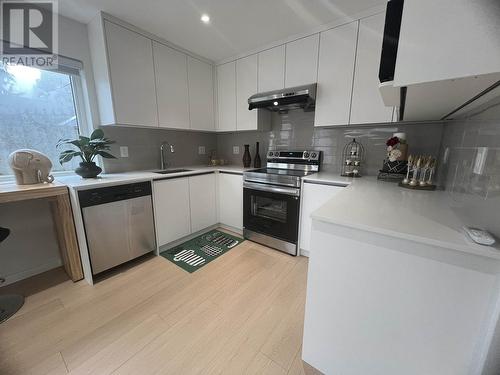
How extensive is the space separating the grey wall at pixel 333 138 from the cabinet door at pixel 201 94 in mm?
563

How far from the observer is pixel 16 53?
5.45 ft

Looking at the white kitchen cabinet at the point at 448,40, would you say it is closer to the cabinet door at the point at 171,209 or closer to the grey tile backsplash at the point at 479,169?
the grey tile backsplash at the point at 479,169

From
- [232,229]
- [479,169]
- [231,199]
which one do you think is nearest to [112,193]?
[231,199]

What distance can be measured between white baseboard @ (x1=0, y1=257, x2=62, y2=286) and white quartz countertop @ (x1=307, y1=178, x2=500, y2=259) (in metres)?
2.50

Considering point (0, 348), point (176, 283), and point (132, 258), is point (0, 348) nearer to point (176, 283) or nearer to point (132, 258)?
point (132, 258)

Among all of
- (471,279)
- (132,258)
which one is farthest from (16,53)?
(471,279)

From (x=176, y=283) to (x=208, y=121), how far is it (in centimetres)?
206

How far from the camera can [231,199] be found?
8.59 feet

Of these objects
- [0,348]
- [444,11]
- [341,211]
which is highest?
[444,11]

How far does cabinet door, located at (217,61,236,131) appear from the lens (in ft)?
8.71

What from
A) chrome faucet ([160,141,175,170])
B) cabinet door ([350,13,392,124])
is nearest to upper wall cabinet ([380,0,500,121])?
cabinet door ([350,13,392,124])

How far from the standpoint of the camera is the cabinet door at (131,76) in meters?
1.85

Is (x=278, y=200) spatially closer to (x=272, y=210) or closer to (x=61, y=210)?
(x=272, y=210)

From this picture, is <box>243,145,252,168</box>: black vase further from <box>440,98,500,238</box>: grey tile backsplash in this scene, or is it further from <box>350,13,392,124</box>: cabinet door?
<box>440,98,500,238</box>: grey tile backsplash
